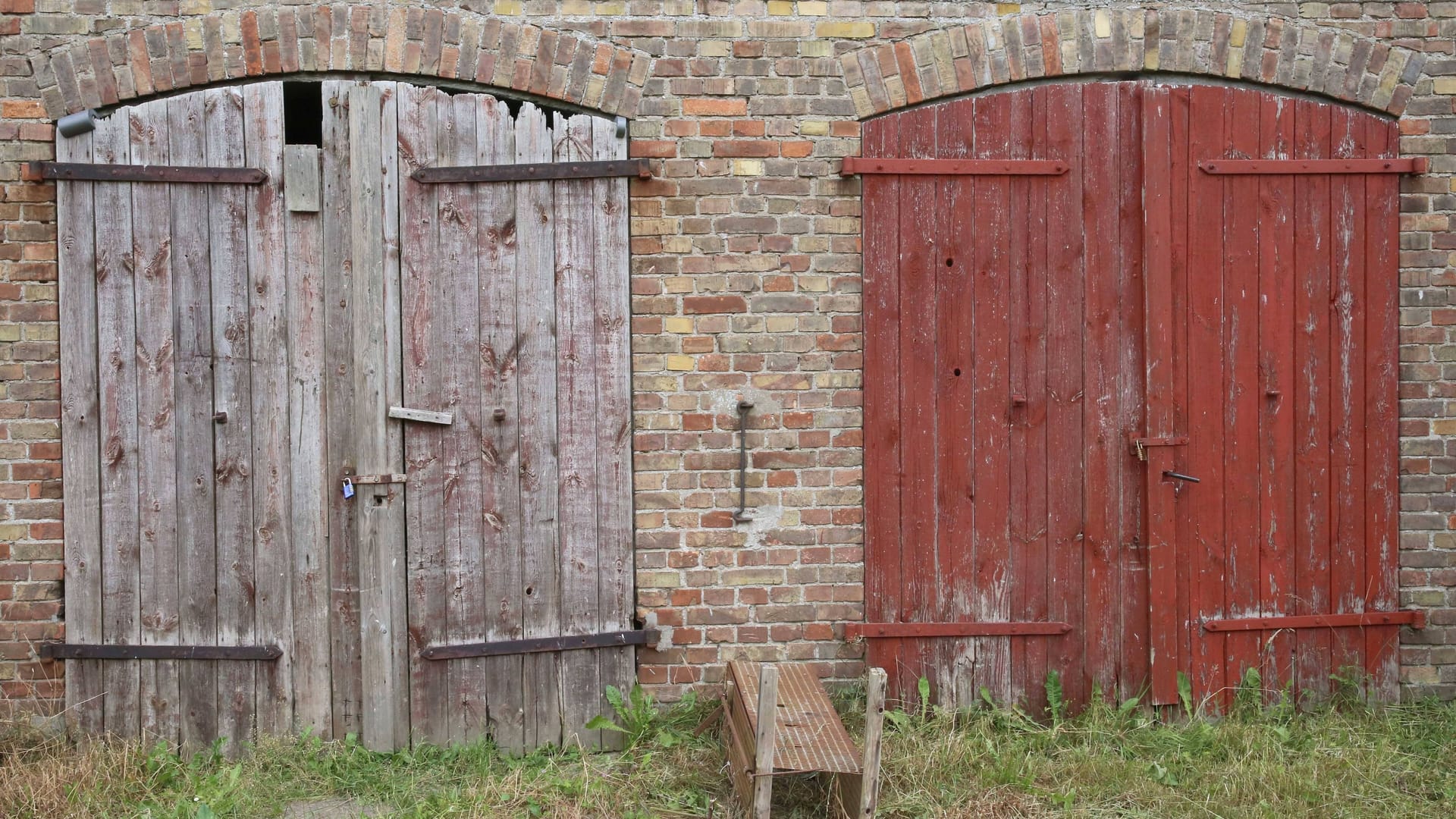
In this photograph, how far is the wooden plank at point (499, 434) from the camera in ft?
13.9

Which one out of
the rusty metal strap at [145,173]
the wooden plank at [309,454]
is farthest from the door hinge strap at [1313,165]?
the rusty metal strap at [145,173]

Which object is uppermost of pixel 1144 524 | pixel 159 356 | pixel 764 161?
pixel 764 161

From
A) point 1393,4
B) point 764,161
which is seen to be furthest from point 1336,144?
point 764,161

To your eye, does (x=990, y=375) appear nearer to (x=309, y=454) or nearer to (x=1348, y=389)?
(x=1348, y=389)

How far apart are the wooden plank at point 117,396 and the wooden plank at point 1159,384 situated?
13.2 feet

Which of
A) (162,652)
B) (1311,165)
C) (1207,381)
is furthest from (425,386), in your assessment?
(1311,165)

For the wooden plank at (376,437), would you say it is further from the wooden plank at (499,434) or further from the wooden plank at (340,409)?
the wooden plank at (499,434)

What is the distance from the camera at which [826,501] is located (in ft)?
14.4

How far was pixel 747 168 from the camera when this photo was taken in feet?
14.2

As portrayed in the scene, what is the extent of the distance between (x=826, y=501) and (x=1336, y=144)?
2.56 meters

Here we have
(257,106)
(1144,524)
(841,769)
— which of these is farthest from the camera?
(1144,524)

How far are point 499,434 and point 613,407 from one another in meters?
0.46

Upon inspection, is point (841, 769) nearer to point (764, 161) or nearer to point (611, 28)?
point (764, 161)

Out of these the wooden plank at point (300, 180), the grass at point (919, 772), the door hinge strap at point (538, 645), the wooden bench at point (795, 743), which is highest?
the wooden plank at point (300, 180)
